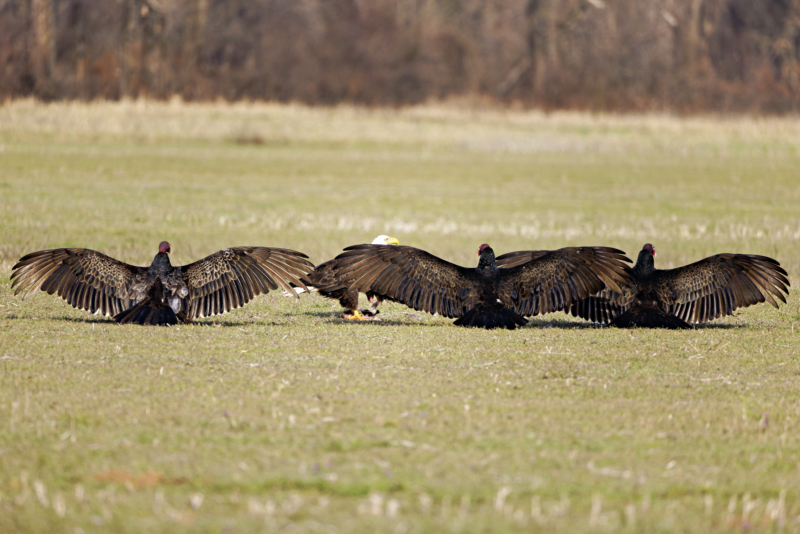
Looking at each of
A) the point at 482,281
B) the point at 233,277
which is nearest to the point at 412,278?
the point at 482,281

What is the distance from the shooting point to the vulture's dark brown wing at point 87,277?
396 inches

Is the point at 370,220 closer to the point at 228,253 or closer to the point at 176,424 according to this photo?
the point at 228,253

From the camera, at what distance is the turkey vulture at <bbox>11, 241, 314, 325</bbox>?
396 inches

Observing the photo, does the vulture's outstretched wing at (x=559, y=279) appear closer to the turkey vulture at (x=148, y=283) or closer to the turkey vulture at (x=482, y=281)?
the turkey vulture at (x=482, y=281)

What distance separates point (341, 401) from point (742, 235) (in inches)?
627

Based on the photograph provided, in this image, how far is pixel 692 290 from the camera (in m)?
10.8

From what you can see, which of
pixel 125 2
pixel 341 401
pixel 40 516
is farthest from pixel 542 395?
pixel 125 2

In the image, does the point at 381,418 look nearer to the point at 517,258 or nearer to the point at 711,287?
the point at 517,258

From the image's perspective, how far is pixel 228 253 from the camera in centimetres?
1034

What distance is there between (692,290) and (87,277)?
651cm

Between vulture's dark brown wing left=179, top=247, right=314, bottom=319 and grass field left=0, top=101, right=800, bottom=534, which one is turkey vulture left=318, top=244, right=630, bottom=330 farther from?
vulture's dark brown wing left=179, top=247, right=314, bottom=319

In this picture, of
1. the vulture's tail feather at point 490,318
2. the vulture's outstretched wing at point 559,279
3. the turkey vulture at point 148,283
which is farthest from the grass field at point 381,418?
the vulture's outstretched wing at point 559,279

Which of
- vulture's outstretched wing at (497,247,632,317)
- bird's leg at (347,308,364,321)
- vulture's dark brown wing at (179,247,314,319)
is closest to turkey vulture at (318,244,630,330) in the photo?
vulture's outstretched wing at (497,247,632,317)

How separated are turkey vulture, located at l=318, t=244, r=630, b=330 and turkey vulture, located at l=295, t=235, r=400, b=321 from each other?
0.20m
